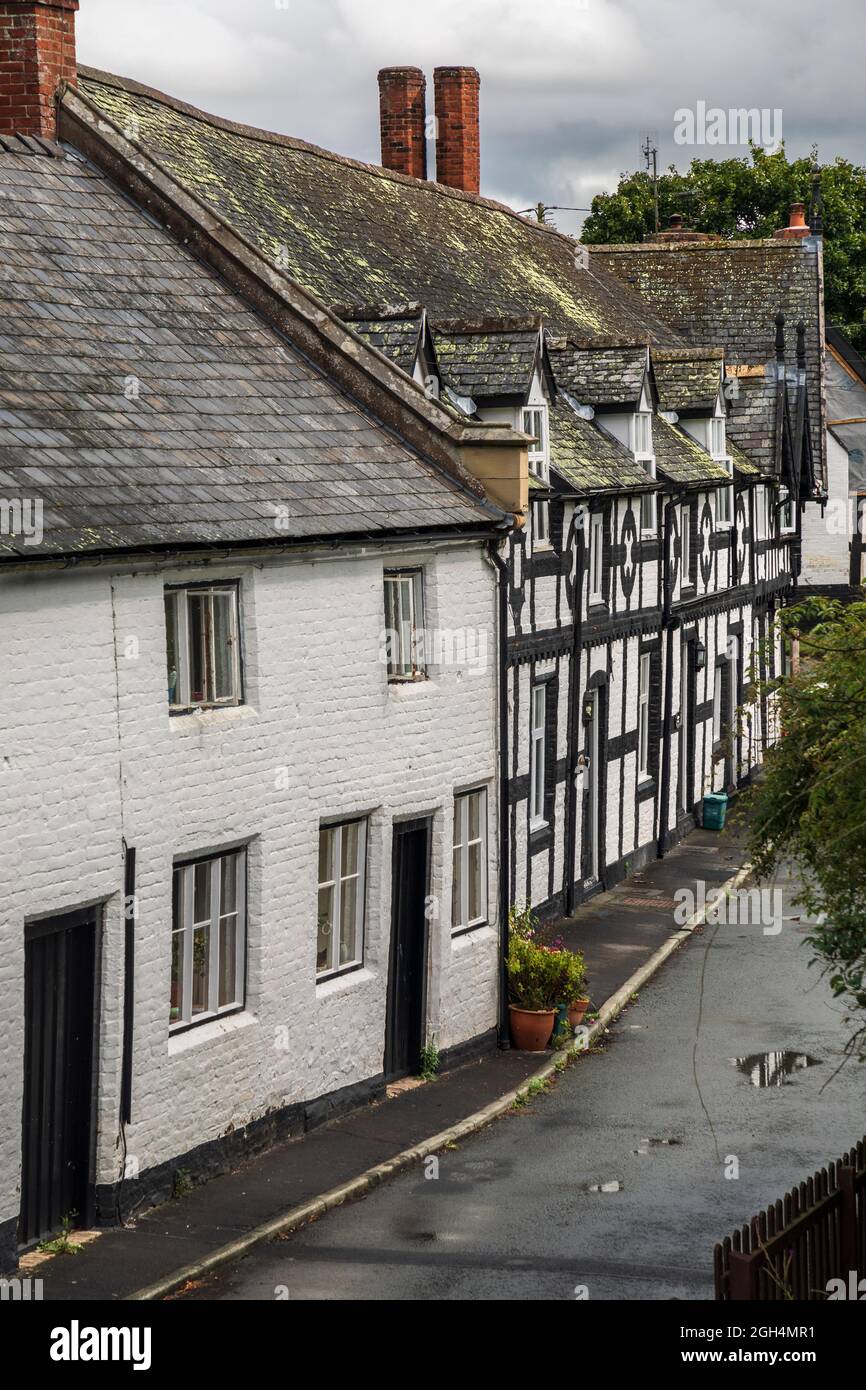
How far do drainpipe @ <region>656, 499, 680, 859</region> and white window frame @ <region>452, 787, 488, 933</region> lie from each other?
1115 centimetres

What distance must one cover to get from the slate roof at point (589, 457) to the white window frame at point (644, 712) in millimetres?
3261

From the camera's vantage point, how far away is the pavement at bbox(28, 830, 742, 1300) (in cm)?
1221

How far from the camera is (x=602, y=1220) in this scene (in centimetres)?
1390

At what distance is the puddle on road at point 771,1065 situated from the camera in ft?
59.2

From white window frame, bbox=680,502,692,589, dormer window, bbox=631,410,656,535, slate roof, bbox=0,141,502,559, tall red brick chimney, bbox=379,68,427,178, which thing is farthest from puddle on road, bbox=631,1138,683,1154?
tall red brick chimney, bbox=379,68,427,178

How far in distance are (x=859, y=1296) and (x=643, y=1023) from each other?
923 cm

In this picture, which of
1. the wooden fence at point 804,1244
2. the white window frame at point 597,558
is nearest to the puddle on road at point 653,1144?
the wooden fence at point 804,1244

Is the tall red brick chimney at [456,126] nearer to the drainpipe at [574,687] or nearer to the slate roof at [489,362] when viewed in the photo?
the drainpipe at [574,687]

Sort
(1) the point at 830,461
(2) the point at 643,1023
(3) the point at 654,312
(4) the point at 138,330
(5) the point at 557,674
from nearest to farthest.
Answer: (4) the point at 138,330
(2) the point at 643,1023
(5) the point at 557,674
(3) the point at 654,312
(1) the point at 830,461

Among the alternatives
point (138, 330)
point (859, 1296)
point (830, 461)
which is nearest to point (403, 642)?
point (138, 330)

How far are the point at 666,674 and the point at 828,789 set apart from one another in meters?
18.0

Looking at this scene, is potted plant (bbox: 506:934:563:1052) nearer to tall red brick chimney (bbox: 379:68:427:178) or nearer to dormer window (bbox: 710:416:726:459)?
dormer window (bbox: 710:416:726:459)

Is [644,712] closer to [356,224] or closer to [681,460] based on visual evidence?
[681,460]

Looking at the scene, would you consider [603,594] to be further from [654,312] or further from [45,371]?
[654,312]
